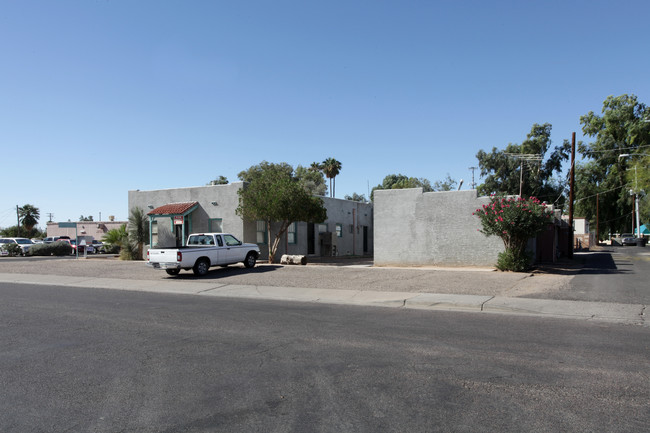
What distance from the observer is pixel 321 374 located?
5.99 m

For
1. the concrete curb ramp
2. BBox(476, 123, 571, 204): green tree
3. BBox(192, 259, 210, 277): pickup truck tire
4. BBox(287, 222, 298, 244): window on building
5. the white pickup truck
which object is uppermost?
BBox(476, 123, 571, 204): green tree

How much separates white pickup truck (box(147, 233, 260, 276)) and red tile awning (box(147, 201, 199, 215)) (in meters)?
6.30

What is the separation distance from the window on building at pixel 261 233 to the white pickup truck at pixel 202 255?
4.23m

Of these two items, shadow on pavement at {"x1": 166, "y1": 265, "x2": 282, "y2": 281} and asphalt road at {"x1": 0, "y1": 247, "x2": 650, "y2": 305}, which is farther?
shadow on pavement at {"x1": 166, "y1": 265, "x2": 282, "y2": 281}

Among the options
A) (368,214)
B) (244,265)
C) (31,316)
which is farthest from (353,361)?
(368,214)

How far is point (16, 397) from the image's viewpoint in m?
5.29

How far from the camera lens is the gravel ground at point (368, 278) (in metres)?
14.6

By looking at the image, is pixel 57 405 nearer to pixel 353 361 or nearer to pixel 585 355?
pixel 353 361

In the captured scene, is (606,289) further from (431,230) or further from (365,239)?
(365,239)

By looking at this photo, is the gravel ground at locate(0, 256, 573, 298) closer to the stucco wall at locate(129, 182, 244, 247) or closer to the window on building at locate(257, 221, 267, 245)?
the window on building at locate(257, 221, 267, 245)

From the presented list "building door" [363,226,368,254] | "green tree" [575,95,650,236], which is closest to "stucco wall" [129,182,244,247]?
"building door" [363,226,368,254]

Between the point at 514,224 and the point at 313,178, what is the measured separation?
4671 centimetres

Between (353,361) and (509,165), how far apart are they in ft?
170

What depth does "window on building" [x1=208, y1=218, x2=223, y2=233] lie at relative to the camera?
87.9ft
